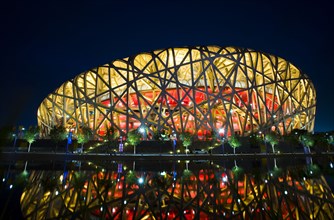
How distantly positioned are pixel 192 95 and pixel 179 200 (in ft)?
112

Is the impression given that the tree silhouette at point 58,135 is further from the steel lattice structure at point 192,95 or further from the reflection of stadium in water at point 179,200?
the reflection of stadium in water at point 179,200

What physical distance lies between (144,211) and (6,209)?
14.2 ft

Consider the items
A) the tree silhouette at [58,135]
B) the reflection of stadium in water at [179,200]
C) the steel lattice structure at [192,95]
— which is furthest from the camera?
the steel lattice structure at [192,95]

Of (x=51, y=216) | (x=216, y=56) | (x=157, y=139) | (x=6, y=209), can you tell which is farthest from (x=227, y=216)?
(x=216, y=56)

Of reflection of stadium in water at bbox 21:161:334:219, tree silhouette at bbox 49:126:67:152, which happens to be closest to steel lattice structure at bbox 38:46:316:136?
tree silhouette at bbox 49:126:67:152

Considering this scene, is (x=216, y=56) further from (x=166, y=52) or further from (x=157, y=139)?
(x=157, y=139)

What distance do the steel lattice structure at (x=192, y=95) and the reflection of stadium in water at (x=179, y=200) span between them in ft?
91.8

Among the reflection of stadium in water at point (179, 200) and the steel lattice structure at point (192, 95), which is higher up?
the steel lattice structure at point (192, 95)

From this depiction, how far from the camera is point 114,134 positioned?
36750 millimetres

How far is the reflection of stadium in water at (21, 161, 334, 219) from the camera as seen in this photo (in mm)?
6703

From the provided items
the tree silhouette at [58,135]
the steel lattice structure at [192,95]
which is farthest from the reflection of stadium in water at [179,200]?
the steel lattice structure at [192,95]

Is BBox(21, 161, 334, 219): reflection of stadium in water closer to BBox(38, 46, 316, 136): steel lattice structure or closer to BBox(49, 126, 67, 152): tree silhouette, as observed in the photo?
BBox(49, 126, 67, 152): tree silhouette

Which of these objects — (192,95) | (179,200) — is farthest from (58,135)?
(179,200)

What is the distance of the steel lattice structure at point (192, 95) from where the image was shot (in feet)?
131
